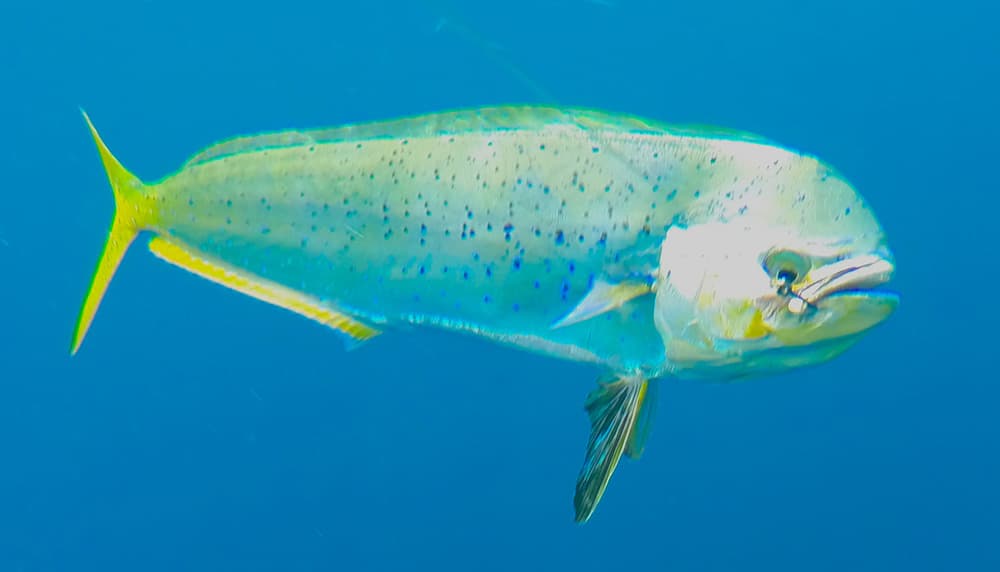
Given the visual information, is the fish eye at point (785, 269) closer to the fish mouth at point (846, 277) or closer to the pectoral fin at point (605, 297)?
the fish mouth at point (846, 277)

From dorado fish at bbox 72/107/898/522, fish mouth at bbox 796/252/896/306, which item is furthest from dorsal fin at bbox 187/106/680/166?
fish mouth at bbox 796/252/896/306

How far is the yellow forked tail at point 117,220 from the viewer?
6.41 feet

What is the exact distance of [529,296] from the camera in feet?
5.37

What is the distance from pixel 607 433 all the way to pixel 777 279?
462 millimetres

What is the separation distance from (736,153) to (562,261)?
0.38 metres

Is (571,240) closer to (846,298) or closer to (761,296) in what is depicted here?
(761,296)

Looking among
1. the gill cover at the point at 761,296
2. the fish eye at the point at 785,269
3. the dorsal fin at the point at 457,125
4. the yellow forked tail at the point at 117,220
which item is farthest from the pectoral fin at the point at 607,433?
the yellow forked tail at the point at 117,220

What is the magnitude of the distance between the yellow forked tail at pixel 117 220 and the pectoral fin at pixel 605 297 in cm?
104

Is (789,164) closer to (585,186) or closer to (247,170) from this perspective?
(585,186)

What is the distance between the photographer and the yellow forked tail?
6.41 ft

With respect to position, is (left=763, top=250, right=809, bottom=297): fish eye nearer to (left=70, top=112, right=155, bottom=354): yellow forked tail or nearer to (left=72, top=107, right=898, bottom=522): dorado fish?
(left=72, top=107, right=898, bottom=522): dorado fish

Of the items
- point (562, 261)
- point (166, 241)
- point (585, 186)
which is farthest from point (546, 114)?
point (166, 241)

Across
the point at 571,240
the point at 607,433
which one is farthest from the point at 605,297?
the point at 607,433

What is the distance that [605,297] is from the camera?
1580 mm
